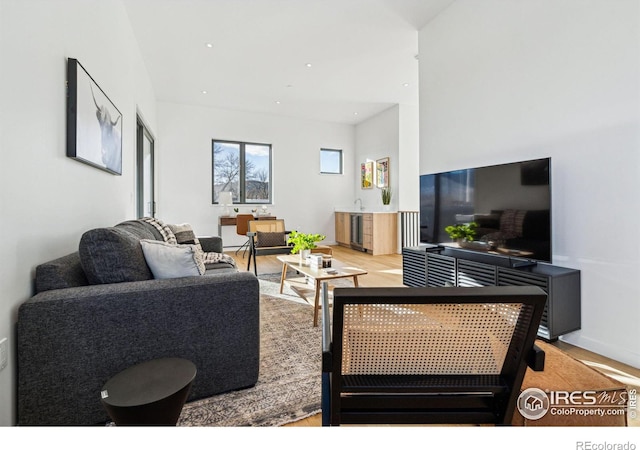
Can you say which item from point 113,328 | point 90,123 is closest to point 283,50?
point 90,123

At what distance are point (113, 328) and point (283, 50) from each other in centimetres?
395

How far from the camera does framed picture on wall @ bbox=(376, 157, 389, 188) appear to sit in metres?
6.59

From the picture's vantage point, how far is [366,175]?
7.36m

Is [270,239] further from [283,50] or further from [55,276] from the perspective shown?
[55,276]

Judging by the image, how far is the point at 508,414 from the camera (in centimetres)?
85

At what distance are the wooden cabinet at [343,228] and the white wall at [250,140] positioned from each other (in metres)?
0.21

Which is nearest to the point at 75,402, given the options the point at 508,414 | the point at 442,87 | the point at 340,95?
the point at 508,414

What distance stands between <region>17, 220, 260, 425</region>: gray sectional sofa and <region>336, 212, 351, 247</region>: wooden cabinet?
5632 mm

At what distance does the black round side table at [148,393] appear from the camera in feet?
3.38

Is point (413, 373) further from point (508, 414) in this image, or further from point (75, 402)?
point (75, 402)

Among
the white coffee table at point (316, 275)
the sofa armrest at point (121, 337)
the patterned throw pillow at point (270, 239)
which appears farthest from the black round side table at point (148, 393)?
the patterned throw pillow at point (270, 239)

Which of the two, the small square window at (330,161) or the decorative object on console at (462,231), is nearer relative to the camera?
the decorative object on console at (462,231)

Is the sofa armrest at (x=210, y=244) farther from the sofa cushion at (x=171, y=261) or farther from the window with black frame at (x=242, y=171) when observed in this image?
the window with black frame at (x=242, y=171)

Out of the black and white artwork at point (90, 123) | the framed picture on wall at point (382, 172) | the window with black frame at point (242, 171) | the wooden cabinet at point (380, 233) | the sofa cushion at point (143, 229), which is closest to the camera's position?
the black and white artwork at point (90, 123)
